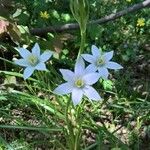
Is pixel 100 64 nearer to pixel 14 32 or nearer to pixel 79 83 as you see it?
pixel 79 83

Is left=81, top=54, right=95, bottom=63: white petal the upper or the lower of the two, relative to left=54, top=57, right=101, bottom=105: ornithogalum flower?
upper

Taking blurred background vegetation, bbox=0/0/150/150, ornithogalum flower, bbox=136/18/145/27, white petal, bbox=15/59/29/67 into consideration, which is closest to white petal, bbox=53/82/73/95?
white petal, bbox=15/59/29/67

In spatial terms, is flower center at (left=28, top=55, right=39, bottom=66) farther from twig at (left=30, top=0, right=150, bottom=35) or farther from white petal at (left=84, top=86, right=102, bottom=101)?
twig at (left=30, top=0, right=150, bottom=35)

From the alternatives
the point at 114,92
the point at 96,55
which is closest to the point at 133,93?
the point at 114,92

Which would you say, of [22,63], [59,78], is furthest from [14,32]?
[22,63]

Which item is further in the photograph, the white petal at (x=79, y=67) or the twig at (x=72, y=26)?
the twig at (x=72, y=26)

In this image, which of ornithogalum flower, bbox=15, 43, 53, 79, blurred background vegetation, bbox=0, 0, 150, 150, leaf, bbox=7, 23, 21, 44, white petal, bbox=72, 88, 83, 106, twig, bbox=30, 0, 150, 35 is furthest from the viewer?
twig, bbox=30, 0, 150, 35

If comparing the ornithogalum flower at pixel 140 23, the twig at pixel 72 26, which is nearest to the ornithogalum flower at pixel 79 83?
the twig at pixel 72 26

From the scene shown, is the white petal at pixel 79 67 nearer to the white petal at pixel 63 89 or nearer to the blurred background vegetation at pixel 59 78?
the white petal at pixel 63 89

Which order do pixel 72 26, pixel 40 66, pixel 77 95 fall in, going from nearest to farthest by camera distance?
pixel 77 95
pixel 40 66
pixel 72 26
